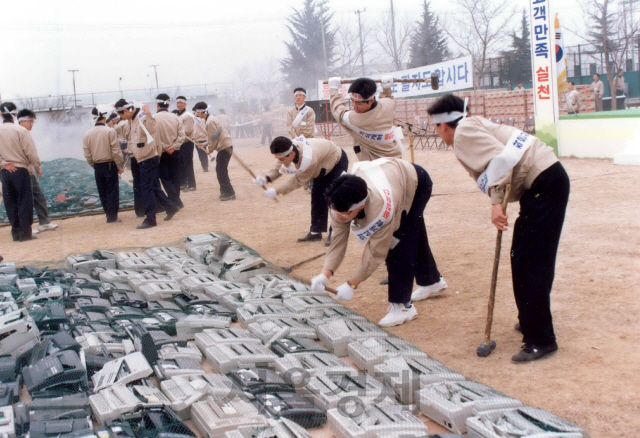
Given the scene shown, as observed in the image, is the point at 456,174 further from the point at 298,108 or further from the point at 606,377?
the point at 606,377

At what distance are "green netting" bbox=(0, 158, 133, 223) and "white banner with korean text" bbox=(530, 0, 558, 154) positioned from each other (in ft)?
27.0

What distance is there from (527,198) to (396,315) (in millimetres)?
1393

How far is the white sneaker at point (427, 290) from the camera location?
4.99m

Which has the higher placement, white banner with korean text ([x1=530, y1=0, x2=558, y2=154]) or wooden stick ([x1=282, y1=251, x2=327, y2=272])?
white banner with korean text ([x1=530, y1=0, x2=558, y2=154])

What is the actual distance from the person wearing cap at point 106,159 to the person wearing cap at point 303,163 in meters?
4.00

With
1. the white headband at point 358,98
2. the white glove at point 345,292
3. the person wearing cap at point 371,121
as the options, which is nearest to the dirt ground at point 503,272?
the white glove at point 345,292

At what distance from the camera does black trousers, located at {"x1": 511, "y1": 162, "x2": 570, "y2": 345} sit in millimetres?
3549

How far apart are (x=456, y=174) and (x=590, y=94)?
9.99 m

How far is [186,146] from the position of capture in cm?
1279

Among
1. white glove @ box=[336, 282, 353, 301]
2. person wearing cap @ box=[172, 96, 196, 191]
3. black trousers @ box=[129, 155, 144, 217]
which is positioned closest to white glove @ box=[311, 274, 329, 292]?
white glove @ box=[336, 282, 353, 301]

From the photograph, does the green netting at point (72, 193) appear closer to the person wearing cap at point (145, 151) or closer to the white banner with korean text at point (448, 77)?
the person wearing cap at point (145, 151)

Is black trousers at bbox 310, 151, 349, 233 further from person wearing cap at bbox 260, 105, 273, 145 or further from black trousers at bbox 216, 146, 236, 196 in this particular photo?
person wearing cap at bbox 260, 105, 273, 145

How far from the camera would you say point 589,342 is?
383 centimetres

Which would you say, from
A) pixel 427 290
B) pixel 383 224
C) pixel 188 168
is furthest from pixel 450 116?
pixel 188 168
